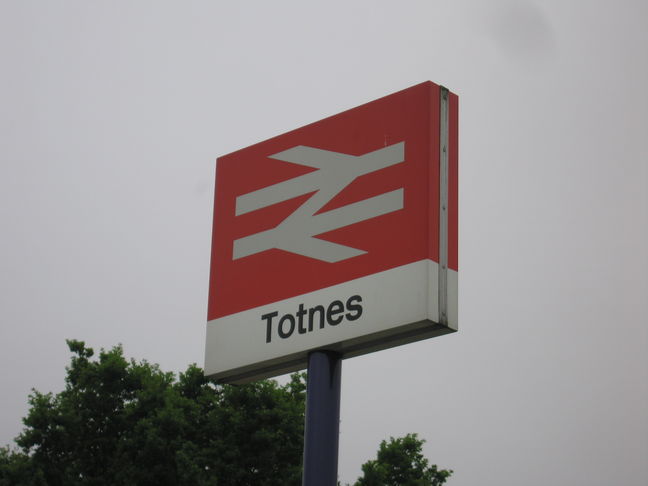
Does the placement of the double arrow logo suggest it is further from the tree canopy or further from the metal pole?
the tree canopy

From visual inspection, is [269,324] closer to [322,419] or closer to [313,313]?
[313,313]

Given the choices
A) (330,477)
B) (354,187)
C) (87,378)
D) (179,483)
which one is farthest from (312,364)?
(87,378)

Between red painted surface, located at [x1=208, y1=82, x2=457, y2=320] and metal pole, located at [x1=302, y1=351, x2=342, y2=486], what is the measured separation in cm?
51

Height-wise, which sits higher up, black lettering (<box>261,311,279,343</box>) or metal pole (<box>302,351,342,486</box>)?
black lettering (<box>261,311,279,343</box>)

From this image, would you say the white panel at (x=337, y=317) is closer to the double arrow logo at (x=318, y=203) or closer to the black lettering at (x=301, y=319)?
the black lettering at (x=301, y=319)

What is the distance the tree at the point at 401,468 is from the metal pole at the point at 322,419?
50.5 feet

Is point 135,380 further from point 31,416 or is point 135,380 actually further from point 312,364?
point 312,364

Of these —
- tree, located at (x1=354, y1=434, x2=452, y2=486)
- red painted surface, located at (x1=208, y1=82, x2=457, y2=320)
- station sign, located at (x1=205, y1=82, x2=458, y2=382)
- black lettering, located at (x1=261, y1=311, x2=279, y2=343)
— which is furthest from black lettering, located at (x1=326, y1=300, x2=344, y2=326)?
tree, located at (x1=354, y1=434, x2=452, y2=486)

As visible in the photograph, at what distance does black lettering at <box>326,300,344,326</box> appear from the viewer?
670 centimetres

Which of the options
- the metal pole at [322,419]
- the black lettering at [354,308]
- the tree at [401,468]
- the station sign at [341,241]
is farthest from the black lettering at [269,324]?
the tree at [401,468]

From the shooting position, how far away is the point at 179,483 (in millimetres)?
22094

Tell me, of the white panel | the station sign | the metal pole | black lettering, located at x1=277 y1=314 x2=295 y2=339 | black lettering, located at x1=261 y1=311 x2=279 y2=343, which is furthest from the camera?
black lettering, located at x1=261 y1=311 x2=279 y2=343

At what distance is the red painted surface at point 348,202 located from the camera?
267 inches

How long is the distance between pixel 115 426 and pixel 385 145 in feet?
57.2
